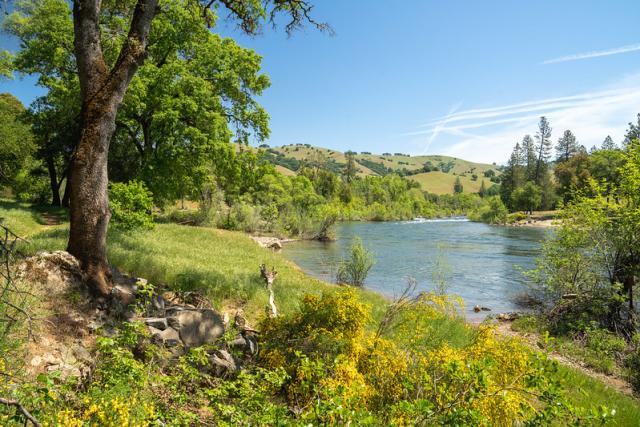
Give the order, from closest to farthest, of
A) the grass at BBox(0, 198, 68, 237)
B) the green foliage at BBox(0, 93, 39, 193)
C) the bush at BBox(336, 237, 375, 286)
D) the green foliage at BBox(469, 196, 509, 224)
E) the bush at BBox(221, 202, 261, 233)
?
the grass at BBox(0, 198, 68, 237)
the bush at BBox(336, 237, 375, 286)
the green foliage at BBox(0, 93, 39, 193)
the bush at BBox(221, 202, 261, 233)
the green foliage at BBox(469, 196, 509, 224)

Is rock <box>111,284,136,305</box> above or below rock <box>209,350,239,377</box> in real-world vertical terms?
above

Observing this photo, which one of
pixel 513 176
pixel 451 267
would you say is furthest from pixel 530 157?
pixel 451 267

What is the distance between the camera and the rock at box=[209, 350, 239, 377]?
5609 millimetres

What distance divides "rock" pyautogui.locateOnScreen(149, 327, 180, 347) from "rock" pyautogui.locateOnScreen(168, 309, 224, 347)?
0.15 metres

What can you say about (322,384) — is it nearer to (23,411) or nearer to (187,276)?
(23,411)

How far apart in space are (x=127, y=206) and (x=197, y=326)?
10354 millimetres

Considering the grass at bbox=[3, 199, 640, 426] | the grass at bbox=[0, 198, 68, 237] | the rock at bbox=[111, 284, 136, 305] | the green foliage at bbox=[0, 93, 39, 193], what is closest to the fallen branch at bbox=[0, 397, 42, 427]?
the rock at bbox=[111, 284, 136, 305]

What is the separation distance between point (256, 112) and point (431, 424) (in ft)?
72.9

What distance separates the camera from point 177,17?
1933cm

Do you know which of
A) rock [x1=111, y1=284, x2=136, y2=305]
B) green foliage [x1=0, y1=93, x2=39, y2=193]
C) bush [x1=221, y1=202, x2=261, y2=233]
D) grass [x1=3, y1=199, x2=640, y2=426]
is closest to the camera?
rock [x1=111, y1=284, x2=136, y2=305]

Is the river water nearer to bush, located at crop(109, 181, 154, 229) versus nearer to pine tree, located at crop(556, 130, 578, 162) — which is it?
bush, located at crop(109, 181, 154, 229)

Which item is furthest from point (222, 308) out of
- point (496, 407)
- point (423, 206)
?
point (423, 206)

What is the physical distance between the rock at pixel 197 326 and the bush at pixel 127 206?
9370mm

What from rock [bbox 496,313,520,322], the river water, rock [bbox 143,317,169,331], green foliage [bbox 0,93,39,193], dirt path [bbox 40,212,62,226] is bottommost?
rock [bbox 496,313,520,322]
